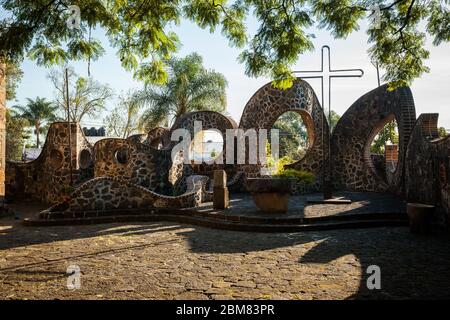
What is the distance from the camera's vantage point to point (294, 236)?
23.2 feet

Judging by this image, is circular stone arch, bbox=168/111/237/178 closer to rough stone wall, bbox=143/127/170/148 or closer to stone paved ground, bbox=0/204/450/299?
rough stone wall, bbox=143/127/170/148

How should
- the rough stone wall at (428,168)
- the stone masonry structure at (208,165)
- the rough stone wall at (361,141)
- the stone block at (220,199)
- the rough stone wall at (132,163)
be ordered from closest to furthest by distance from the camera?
the rough stone wall at (428,168)
the stone block at (220,199)
the stone masonry structure at (208,165)
the rough stone wall at (132,163)
the rough stone wall at (361,141)

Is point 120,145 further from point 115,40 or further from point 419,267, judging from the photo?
point 419,267

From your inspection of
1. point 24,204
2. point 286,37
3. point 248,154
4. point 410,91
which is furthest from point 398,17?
point 24,204

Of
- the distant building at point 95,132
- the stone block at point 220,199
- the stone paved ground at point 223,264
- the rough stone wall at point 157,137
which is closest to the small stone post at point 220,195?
the stone block at point 220,199

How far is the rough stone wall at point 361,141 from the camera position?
1312 cm

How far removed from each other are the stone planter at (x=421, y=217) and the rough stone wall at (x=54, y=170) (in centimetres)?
1247

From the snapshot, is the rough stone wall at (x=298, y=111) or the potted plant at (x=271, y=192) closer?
the potted plant at (x=271, y=192)

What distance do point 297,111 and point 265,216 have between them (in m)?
7.52

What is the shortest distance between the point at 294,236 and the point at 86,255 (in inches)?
166

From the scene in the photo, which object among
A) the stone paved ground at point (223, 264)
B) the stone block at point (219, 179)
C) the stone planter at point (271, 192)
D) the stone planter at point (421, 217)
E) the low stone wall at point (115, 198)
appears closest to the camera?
the stone paved ground at point (223, 264)

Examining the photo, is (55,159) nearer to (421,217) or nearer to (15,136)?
(421,217)

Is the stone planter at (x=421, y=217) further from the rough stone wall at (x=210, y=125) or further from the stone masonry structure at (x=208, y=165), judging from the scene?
the rough stone wall at (x=210, y=125)

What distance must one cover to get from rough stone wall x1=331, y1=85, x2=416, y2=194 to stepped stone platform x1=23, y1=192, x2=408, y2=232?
3272 mm
